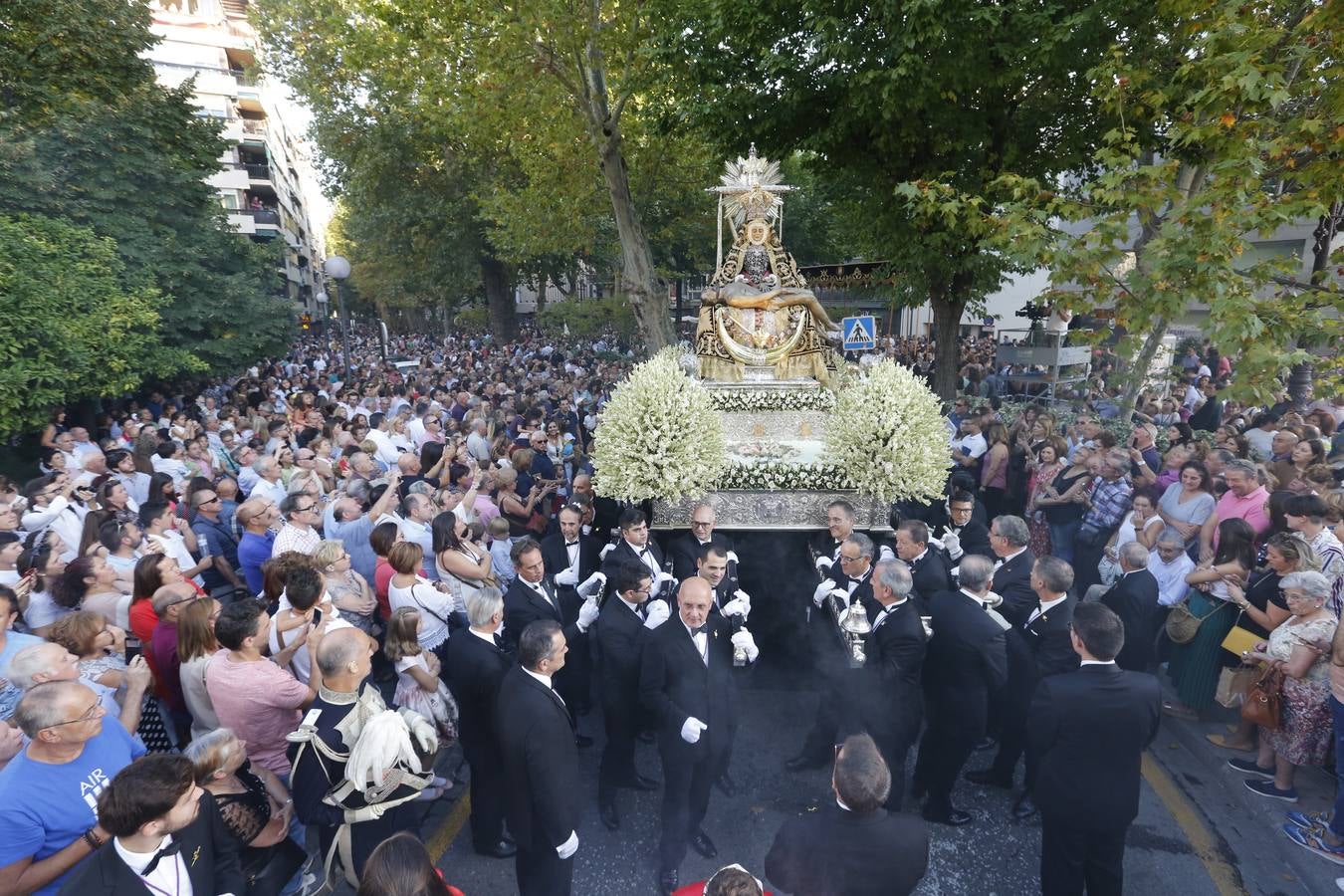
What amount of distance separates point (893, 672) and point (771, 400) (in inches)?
207

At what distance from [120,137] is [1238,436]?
21.0 m

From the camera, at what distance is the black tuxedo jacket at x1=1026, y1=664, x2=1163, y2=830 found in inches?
148

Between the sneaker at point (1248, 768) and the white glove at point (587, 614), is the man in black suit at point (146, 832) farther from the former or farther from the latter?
the sneaker at point (1248, 768)

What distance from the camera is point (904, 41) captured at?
34.4 feet

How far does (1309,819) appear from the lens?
4.79m

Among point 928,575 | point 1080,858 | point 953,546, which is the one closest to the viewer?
point 1080,858

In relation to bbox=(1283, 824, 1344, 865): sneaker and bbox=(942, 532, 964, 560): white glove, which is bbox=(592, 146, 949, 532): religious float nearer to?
bbox=(942, 532, 964, 560): white glove

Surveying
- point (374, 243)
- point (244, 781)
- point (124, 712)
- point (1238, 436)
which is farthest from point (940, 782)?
point (374, 243)

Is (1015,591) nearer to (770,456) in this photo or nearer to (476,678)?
(770,456)

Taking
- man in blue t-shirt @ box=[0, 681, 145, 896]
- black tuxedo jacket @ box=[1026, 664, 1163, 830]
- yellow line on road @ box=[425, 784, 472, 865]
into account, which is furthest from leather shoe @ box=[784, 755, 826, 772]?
man in blue t-shirt @ box=[0, 681, 145, 896]

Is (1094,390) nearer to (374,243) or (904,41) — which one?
(904,41)

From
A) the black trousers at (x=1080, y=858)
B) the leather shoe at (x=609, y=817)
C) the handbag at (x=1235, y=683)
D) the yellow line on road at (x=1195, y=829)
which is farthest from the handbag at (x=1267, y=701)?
the leather shoe at (x=609, y=817)

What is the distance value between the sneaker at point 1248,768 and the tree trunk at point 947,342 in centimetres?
1099

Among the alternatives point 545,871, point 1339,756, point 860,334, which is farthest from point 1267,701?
point 860,334
